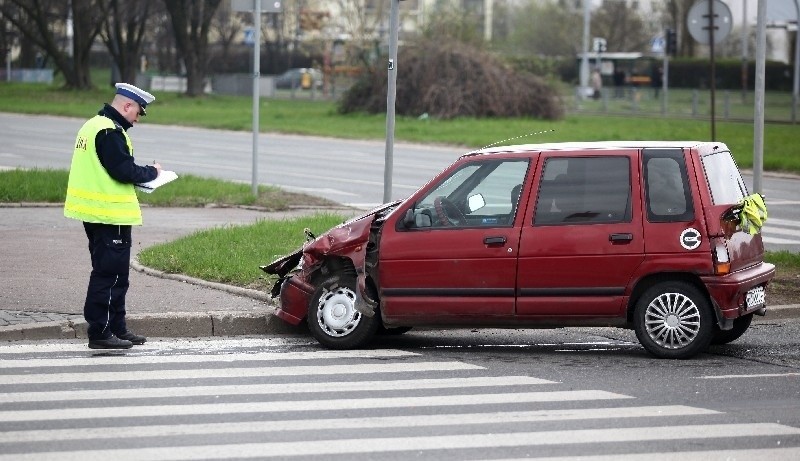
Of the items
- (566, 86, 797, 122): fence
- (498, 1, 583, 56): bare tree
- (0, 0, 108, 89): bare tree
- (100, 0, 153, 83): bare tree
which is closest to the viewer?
(566, 86, 797, 122): fence

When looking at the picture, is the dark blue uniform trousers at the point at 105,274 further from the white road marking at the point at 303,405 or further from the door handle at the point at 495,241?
the door handle at the point at 495,241

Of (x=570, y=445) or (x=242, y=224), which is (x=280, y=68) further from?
(x=570, y=445)

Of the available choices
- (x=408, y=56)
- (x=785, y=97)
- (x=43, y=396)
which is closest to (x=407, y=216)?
(x=43, y=396)

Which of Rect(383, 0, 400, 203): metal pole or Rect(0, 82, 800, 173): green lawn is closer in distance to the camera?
Rect(383, 0, 400, 203): metal pole

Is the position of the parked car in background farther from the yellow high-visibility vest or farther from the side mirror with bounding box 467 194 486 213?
the side mirror with bounding box 467 194 486 213

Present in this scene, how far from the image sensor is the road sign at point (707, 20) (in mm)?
16312

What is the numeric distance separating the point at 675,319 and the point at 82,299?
4.64 meters

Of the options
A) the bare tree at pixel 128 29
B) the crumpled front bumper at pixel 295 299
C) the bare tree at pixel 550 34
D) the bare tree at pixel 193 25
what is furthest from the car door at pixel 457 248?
the bare tree at pixel 550 34

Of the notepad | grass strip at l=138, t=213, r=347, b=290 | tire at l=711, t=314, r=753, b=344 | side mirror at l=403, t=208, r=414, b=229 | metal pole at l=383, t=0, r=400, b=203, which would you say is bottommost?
tire at l=711, t=314, r=753, b=344

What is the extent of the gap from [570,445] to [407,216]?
3203 millimetres

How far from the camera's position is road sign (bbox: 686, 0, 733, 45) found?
16.3 metres

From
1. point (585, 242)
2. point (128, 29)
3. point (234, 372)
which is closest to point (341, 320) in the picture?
point (234, 372)

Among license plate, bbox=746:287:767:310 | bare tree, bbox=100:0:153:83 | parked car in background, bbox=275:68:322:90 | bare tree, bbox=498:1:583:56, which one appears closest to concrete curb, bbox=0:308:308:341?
license plate, bbox=746:287:767:310

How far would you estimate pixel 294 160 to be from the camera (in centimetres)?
2956
